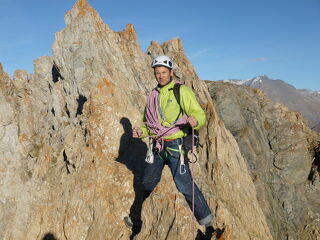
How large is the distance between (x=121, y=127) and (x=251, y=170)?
24995 mm

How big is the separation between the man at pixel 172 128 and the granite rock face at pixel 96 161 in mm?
1156

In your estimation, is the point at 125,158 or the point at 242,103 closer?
the point at 125,158

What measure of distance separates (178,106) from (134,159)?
5.84m

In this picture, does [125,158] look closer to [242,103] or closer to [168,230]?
[168,230]

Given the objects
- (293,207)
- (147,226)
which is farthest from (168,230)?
(293,207)

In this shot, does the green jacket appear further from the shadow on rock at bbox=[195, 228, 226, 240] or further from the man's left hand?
the shadow on rock at bbox=[195, 228, 226, 240]

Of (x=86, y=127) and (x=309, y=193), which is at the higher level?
(x=86, y=127)

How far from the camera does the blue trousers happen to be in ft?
24.7

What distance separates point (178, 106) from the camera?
7.68 m

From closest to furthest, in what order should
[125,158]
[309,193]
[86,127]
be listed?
1. [125,158]
2. [86,127]
3. [309,193]

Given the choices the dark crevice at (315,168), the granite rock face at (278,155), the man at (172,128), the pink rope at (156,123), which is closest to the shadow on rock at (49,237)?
the man at (172,128)

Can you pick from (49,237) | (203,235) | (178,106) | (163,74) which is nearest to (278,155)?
(203,235)

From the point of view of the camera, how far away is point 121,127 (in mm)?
13602

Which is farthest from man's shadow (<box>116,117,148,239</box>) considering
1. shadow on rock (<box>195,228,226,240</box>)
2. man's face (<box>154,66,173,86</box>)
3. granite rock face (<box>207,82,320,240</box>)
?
granite rock face (<box>207,82,320,240</box>)
